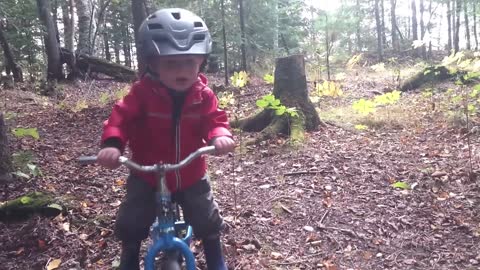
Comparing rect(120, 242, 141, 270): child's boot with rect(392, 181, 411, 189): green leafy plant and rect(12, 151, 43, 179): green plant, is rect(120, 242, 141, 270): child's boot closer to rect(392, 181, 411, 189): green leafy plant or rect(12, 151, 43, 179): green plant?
rect(12, 151, 43, 179): green plant

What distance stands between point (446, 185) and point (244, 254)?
→ 2734mm

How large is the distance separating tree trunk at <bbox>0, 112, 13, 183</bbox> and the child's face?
2.88 m

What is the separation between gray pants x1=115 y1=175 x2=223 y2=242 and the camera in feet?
8.57

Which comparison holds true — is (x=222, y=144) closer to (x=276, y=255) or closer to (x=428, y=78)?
(x=276, y=255)

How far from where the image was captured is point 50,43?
13.4m

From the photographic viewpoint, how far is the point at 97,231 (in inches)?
159

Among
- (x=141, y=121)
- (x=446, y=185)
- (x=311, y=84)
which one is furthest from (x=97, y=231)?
(x=311, y=84)

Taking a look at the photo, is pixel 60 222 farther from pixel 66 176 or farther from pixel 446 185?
pixel 446 185

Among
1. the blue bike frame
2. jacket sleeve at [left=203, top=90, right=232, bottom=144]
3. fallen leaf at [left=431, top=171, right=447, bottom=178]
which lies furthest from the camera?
fallen leaf at [left=431, top=171, right=447, bottom=178]

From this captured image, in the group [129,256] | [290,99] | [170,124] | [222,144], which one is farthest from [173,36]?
[290,99]

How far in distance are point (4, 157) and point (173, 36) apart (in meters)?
3.22

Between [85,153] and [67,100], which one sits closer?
[85,153]

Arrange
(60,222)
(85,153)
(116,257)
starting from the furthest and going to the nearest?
(85,153) < (60,222) < (116,257)

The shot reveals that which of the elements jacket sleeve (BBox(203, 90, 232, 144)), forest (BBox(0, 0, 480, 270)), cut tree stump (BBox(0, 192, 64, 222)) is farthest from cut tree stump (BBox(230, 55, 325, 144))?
jacket sleeve (BBox(203, 90, 232, 144))
